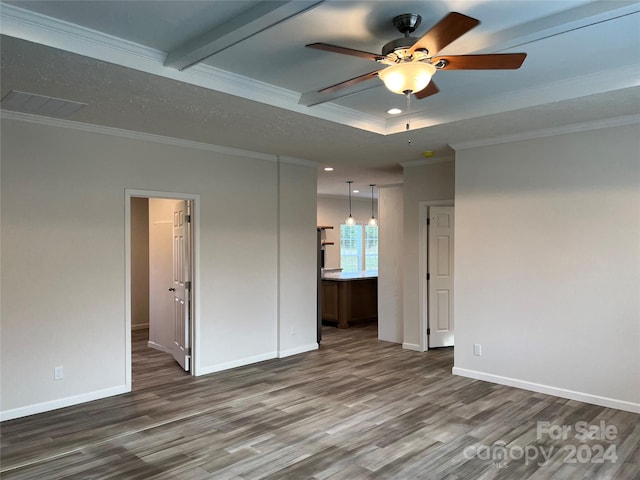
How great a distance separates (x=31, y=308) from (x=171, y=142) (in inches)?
82.7

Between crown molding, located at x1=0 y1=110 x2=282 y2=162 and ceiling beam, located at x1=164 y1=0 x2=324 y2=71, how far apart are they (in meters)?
1.73

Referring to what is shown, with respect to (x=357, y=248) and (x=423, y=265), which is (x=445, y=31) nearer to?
(x=423, y=265)

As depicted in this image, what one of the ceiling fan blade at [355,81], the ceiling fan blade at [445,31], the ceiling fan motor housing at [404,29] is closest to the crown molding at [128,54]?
the ceiling fan blade at [355,81]

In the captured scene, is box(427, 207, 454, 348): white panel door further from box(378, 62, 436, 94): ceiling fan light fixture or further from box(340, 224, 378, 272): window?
box(340, 224, 378, 272): window

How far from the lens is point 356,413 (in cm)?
409

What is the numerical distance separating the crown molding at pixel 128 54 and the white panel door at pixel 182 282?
206 centimetres

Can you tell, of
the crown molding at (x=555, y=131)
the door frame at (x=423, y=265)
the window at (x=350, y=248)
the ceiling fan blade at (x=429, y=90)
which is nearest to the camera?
the ceiling fan blade at (x=429, y=90)

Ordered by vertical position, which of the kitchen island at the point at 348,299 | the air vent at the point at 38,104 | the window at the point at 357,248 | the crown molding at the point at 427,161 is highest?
the air vent at the point at 38,104

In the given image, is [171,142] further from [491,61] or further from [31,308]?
[491,61]

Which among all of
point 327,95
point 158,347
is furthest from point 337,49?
point 158,347

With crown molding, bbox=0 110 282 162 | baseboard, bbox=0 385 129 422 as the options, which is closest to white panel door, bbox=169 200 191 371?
crown molding, bbox=0 110 282 162

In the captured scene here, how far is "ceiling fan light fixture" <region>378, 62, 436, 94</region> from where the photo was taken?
249 cm

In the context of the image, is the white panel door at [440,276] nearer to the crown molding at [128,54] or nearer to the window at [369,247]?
the crown molding at [128,54]

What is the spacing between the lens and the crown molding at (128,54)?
254 cm
